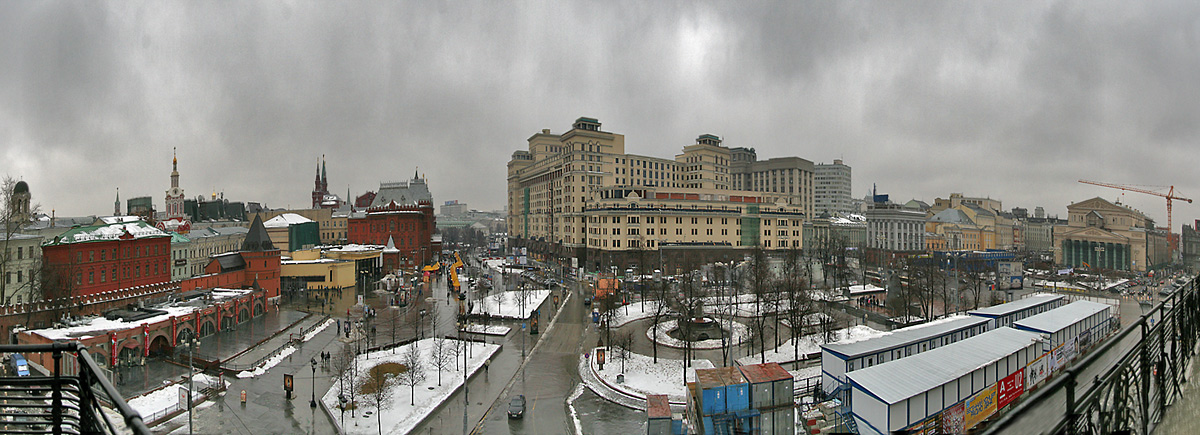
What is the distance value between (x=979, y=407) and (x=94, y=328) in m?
44.8

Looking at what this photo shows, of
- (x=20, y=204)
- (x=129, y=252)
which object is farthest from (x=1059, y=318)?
(x=20, y=204)

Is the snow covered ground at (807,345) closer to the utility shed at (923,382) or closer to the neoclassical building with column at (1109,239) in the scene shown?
the utility shed at (923,382)

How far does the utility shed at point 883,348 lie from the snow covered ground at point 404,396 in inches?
670

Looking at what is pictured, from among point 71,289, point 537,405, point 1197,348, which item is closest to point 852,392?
point 1197,348

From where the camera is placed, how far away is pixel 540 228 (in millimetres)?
105750

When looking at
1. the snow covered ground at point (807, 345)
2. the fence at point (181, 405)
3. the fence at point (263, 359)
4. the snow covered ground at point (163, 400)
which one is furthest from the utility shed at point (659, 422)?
the fence at point (263, 359)

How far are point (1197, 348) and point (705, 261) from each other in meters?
70.3

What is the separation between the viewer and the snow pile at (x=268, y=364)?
30.1m

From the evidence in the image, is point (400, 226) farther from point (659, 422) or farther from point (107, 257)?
point (659, 422)

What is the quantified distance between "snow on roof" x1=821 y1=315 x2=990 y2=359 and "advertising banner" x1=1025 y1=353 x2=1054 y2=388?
3755 mm

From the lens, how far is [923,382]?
1789 cm

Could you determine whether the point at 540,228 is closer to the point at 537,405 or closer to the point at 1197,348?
the point at 537,405

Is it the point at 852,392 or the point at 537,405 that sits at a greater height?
the point at 852,392

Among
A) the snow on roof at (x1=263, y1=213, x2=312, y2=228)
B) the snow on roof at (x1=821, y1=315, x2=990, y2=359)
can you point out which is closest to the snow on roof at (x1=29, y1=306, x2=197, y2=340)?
the snow on roof at (x1=821, y1=315, x2=990, y2=359)
